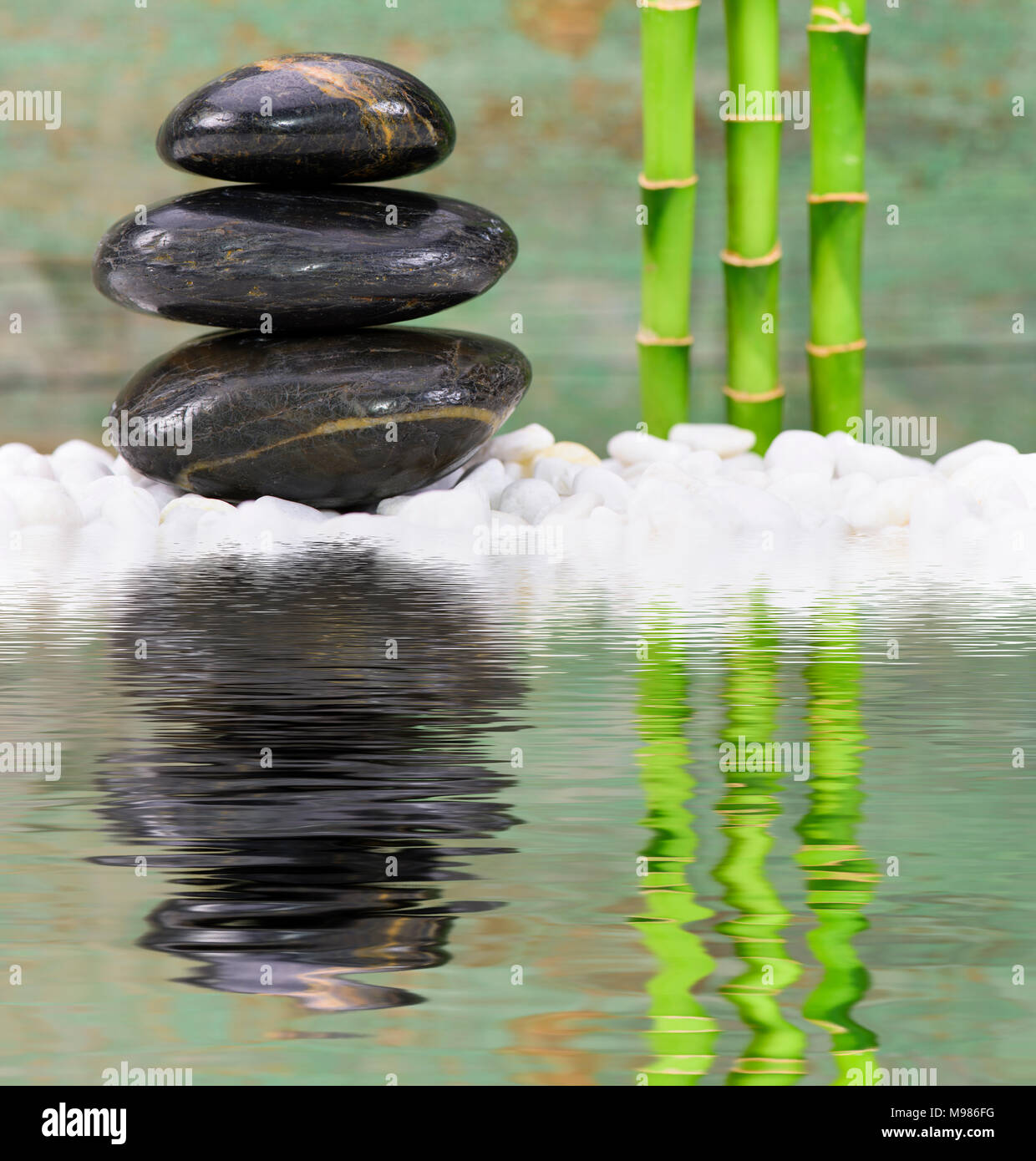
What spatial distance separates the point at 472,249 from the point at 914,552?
0.93m

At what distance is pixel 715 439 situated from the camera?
9.78 feet

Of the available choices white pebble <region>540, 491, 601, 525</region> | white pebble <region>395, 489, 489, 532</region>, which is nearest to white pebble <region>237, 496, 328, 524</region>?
white pebble <region>395, 489, 489, 532</region>

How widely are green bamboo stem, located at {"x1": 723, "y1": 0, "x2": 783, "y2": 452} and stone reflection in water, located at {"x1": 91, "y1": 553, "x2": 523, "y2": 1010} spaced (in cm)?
161

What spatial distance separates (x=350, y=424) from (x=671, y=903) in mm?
1805

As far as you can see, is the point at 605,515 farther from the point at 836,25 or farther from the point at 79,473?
the point at 836,25

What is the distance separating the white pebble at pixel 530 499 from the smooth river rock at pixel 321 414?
0.12 m

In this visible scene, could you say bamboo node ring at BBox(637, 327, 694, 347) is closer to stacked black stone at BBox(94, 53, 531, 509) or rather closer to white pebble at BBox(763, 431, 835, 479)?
white pebble at BBox(763, 431, 835, 479)

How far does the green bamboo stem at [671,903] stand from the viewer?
585mm

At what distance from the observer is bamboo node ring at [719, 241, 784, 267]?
3.10 m

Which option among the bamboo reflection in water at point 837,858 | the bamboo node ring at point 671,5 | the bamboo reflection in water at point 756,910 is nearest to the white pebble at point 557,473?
the bamboo node ring at point 671,5

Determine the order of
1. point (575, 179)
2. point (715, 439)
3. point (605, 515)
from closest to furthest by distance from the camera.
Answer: point (605, 515)
point (715, 439)
point (575, 179)

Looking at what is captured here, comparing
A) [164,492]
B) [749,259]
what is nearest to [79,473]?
[164,492]

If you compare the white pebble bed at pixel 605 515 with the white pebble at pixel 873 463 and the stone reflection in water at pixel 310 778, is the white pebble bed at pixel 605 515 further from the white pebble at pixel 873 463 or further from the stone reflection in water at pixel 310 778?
the stone reflection in water at pixel 310 778

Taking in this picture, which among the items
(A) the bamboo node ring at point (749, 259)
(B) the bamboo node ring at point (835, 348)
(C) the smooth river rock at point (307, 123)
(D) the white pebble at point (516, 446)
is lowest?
(D) the white pebble at point (516, 446)
